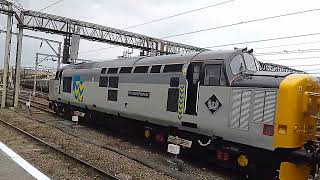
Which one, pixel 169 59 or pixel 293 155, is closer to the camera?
pixel 293 155

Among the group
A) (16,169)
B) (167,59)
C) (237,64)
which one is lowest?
(16,169)

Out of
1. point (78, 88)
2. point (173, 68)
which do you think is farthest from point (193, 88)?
point (78, 88)

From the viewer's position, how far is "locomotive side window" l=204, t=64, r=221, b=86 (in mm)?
10164

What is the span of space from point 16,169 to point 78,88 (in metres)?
10.8

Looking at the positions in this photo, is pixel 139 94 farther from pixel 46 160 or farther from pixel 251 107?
pixel 251 107

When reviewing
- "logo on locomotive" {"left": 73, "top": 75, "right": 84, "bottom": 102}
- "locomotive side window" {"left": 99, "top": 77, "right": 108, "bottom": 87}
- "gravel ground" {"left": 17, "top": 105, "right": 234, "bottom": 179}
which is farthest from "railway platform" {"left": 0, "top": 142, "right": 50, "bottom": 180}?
"logo on locomotive" {"left": 73, "top": 75, "right": 84, "bottom": 102}

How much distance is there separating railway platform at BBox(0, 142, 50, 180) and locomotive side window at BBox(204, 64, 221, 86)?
206 inches

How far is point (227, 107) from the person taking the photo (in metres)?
9.67

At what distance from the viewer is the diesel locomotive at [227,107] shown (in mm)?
8336

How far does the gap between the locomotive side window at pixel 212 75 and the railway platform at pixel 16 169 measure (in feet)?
17.1

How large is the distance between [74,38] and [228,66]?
2172cm

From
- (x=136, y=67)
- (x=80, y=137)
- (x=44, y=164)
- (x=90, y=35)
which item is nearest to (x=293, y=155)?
(x=44, y=164)

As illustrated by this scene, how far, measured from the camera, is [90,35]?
107 feet

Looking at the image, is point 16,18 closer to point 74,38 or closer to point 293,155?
point 74,38
